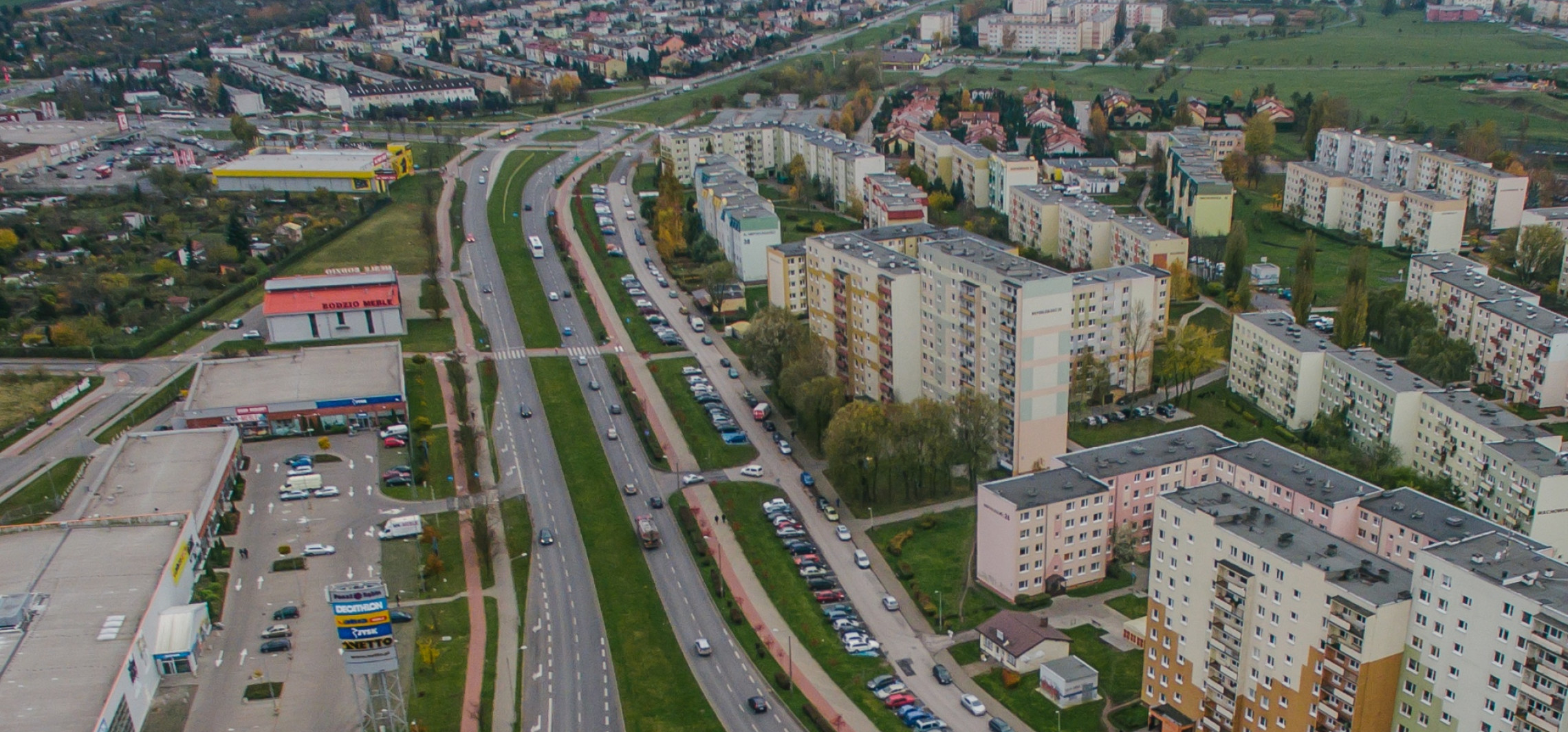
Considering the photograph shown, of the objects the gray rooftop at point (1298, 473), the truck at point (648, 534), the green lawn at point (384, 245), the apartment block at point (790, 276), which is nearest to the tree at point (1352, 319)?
the gray rooftop at point (1298, 473)

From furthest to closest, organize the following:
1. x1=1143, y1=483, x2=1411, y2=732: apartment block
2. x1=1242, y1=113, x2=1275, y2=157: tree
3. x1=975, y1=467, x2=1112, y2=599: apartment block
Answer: x1=1242, y1=113, x2=1275, y2=157: tree < x1=975, y1=467, x2=1112, y2=599: apartment block < x1=1143, y1=483, x2=1411, y2=732: apartment block

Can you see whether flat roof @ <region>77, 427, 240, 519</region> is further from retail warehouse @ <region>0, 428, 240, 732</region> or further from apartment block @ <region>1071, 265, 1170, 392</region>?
apartment block @ <region>1071, 265, 1170, 392</region>

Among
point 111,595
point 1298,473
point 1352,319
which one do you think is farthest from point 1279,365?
point 111,595

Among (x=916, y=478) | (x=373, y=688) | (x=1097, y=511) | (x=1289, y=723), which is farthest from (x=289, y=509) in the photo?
(x=1289, y=723)

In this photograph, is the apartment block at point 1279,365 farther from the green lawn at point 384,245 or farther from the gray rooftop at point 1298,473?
the green lawn at point 384,245

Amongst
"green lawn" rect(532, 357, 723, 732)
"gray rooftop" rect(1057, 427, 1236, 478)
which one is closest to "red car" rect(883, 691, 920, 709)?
"green lawn" rect(532, 357, 723, 732)

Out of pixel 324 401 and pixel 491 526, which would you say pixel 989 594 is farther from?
pixel 324 401

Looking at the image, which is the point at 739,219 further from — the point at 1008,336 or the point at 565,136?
the point at 565,136
